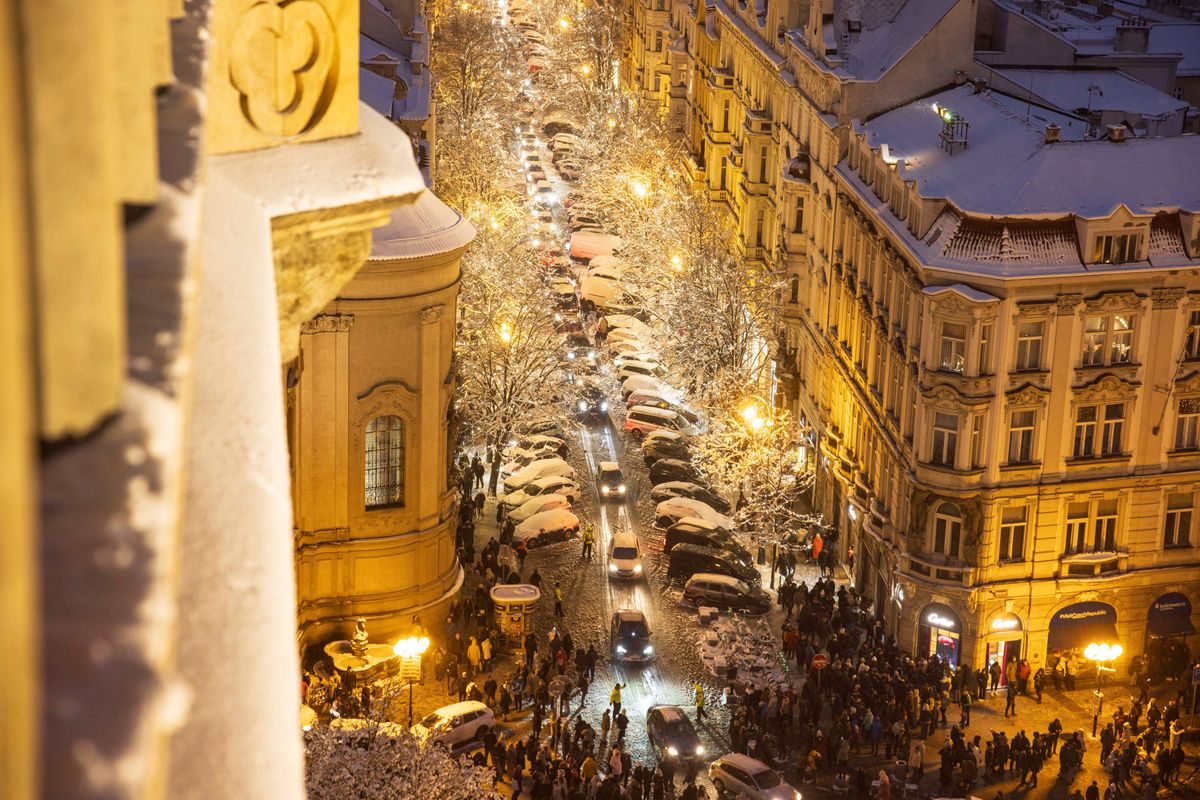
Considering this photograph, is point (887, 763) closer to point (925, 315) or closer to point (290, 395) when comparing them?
point (925, 315)

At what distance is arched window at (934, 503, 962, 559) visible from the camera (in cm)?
4984

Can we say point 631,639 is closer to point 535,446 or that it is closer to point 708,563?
point 708,563

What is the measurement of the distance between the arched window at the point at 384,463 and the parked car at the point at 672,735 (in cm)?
900

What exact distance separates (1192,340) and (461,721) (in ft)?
77.9

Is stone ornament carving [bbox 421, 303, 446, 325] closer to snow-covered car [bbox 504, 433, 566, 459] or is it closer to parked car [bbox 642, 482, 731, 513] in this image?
parked car [bbox 642, 482, 731, 513]

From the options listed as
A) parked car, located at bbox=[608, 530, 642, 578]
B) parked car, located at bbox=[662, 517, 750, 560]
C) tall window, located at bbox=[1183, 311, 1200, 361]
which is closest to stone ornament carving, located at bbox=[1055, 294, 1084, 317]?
tall window, located at bbox=[1183, 311, 1200, 361]

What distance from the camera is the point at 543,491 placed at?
64.4m

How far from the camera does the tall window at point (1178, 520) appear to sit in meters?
51.3

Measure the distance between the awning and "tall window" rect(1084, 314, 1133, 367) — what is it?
26.5 ft

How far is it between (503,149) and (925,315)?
69.0 meters

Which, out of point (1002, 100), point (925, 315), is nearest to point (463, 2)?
point (1002, 100)

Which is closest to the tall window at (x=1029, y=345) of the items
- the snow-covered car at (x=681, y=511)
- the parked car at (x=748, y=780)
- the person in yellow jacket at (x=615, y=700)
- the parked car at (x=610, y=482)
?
the parked car at (x=748, y=780)

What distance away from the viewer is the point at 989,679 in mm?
50125

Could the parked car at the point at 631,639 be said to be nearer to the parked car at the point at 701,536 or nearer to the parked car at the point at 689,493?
the parked car at the point at 701,536
